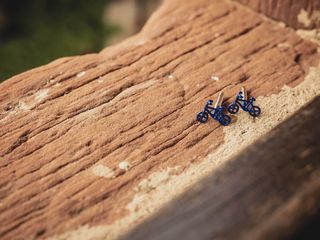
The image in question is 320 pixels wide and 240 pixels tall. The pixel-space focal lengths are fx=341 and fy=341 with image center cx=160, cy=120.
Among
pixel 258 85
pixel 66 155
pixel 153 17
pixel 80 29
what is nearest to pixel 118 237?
pixel 66 155

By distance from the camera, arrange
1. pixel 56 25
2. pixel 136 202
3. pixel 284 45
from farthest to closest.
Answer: pixel 56 25 → pixel 284 45 → pixel 136 202

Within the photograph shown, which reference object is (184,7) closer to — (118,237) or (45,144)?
(45,144)

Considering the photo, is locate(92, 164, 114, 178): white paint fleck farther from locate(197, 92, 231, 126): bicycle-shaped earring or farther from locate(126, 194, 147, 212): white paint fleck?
locate(197, 92, 231, 126): bicycle-shaped earring

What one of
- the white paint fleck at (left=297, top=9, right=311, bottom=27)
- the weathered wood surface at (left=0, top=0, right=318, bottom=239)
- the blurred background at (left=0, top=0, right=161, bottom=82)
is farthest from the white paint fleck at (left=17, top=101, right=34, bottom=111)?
the blurred background at (left=0, top=0, right=161, bottom=82)

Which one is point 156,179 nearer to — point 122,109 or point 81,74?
point 122,109

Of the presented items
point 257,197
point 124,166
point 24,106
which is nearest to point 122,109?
point 124,166
